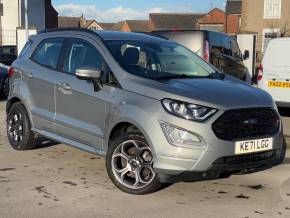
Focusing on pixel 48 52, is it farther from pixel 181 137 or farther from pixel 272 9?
pixel 272 9

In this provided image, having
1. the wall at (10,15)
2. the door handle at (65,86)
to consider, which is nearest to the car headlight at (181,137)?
the door handle at (65,86)

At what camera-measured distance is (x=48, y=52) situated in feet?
23.6

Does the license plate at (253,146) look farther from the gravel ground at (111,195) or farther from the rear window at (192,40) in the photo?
the rear window at (192,40)

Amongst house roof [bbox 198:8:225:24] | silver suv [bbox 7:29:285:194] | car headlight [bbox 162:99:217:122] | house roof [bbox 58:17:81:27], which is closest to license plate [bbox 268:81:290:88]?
silver suv [bbox 7:29:285:194]

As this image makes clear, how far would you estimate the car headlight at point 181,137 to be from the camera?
16.8 ft

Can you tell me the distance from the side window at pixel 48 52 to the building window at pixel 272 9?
36997 mm

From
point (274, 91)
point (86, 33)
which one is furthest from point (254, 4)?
point (86, 33)

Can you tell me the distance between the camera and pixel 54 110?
6.81 meters

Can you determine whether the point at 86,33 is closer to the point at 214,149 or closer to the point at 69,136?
the point at 69,136

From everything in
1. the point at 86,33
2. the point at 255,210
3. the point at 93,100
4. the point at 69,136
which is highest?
the point at 86,33

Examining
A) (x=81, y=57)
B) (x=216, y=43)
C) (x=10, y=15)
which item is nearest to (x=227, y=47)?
(x=216, y=43)

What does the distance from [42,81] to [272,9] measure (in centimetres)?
3766

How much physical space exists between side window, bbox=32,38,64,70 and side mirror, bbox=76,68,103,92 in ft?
3.35

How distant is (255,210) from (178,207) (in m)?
0.75
